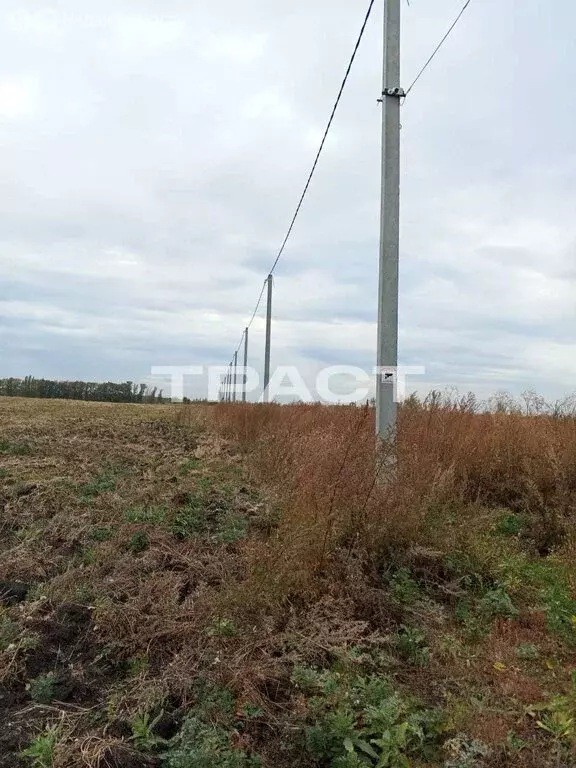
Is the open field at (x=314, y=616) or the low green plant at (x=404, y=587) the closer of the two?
the open field at (x=314, y=616)

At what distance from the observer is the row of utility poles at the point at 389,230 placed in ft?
15.0

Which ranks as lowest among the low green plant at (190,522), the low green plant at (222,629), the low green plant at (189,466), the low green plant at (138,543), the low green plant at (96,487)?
the low green plant at (222,629)

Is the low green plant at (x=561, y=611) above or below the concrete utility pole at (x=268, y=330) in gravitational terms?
below

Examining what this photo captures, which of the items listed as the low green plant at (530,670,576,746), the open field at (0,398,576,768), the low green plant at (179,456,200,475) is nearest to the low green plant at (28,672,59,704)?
the open field at (0,398,576,768)

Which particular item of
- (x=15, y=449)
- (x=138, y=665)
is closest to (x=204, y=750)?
(x=138, y=665)

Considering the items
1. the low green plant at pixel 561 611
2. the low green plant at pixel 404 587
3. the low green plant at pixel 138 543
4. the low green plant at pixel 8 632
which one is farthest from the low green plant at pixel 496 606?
the low green plant at pixel 8 632

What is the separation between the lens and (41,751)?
Answer: 84.2 inches

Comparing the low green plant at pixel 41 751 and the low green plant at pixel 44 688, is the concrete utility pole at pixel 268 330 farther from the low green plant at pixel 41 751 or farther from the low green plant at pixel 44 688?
the low green plant at pixel 41 751

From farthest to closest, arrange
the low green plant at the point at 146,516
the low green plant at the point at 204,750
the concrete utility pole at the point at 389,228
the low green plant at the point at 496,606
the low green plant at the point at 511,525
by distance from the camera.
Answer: the low green plant at the point at 146,516
the low green plant at the point at 511,525
the concrete utility pole at the point at 389,228
the low green plant at the point at 496,606
the low green plant at the point at 204,750

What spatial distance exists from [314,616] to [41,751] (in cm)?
143

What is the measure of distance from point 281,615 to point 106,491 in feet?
11.7

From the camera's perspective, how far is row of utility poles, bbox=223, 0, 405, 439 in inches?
179

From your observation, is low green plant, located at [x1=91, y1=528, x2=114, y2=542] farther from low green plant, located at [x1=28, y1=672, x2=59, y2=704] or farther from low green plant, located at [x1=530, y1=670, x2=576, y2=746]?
low green plant, located at [x1=530, y1=670, x2=576, y2=746]

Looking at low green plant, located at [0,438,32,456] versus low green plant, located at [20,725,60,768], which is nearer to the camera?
low green plant, located at [20,725,60,768]
